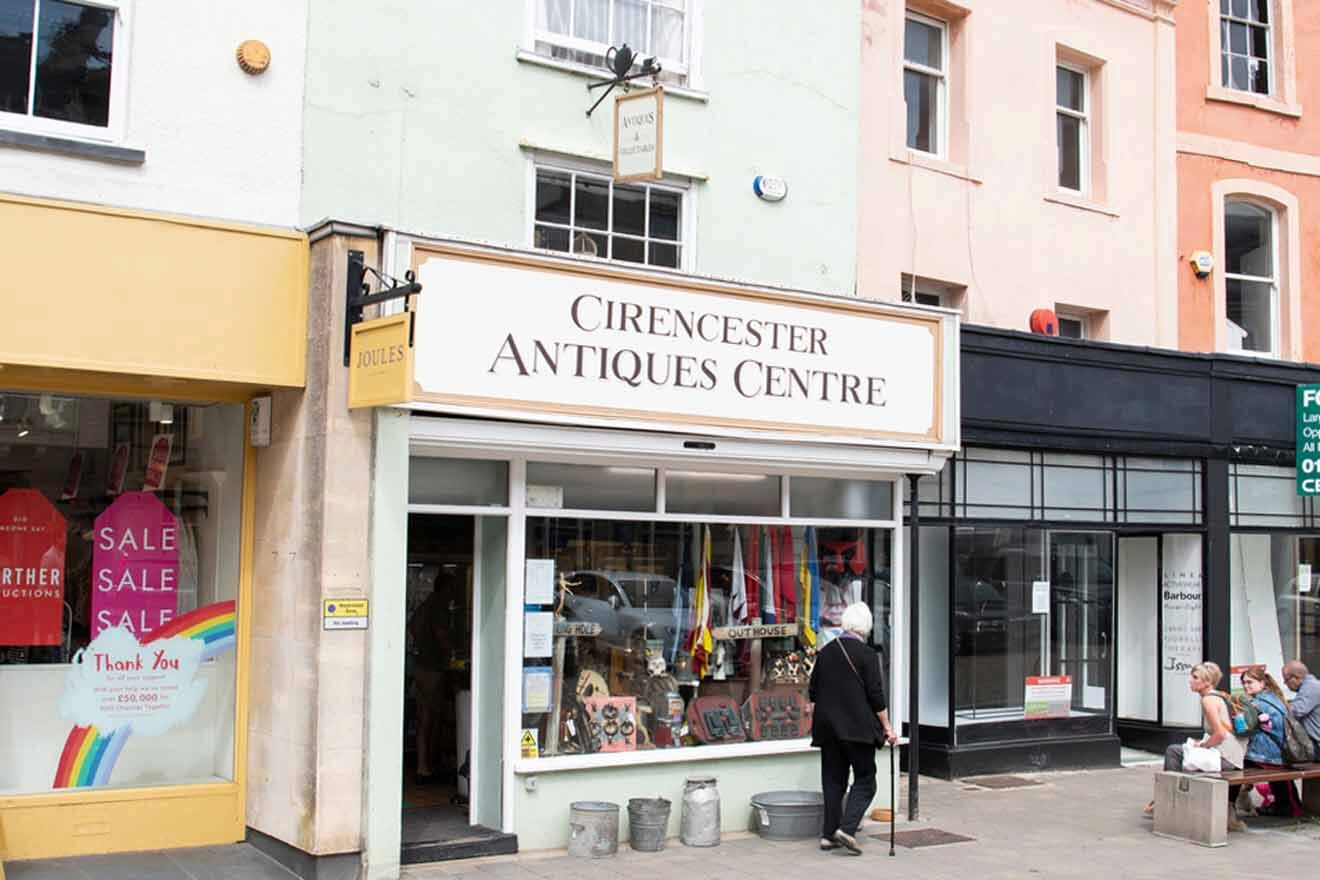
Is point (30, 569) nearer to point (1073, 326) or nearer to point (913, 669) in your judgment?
point (913, 669)

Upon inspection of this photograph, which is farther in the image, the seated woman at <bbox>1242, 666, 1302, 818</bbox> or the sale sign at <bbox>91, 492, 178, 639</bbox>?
the seated woman at <bbox>1242, 666, 1302, 818</bbox>

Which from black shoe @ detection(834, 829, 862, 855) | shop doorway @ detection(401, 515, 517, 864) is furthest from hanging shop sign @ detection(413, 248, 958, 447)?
black shoe @ detection(834, 829, 862, 855)

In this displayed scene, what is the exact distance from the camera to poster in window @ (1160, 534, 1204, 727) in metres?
16.0

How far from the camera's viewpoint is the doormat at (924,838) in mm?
11141

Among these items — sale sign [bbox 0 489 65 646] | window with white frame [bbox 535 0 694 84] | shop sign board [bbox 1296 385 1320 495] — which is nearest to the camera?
sale sign [bbox 0 489 65 646]

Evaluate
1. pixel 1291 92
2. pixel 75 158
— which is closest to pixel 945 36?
pixel 1291 92

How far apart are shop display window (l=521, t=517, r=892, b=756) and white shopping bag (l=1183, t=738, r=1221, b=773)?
2560mm

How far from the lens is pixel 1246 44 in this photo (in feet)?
57.2

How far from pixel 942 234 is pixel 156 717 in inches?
339

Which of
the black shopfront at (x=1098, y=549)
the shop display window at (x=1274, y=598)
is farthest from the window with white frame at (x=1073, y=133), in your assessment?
the shop display window at (x=1274, y=598)

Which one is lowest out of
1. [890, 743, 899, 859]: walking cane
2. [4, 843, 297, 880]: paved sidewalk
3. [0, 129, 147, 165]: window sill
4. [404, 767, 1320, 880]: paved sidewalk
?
[404, 767, 1320, 880]: paved sidewalk

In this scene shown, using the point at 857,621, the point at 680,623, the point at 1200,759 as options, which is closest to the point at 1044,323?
the point at 1200,759

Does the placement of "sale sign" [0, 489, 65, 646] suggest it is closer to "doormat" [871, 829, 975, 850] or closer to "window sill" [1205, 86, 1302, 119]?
"doormat" [871, 829, 975, 850]

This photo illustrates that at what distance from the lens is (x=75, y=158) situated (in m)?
9.09
